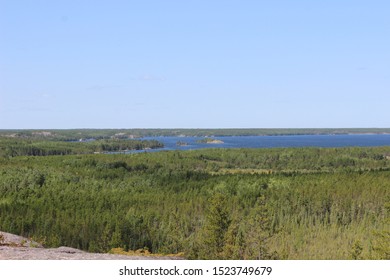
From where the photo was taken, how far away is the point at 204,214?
85000 millimetres

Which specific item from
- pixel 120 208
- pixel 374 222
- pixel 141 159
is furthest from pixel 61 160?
pixel 374 222

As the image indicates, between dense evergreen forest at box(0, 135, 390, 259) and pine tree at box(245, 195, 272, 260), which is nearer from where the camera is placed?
pine tree at box(245, 195, 272, 260)

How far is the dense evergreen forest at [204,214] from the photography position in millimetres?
50853

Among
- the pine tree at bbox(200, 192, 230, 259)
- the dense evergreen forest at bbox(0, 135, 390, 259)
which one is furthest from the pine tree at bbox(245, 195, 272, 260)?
the pine tree at bbox(200, 192, 230, 259)

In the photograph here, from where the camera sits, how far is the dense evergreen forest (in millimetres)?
50853

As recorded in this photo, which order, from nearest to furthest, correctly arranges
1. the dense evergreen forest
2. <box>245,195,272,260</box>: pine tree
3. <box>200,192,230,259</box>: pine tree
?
<box>245,195,272,260</box>: pine tree → <box>200,192,230,259</box>: pine tree → the dense evergreen forest

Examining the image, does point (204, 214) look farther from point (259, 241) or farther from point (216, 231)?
point (259, 241)

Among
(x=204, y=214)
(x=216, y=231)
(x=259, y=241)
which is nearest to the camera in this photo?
(x=259, y=241)

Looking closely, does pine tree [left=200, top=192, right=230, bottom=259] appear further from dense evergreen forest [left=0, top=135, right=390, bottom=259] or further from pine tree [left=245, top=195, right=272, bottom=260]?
pine tree [left=245, top=195, right=272, bottom=260]

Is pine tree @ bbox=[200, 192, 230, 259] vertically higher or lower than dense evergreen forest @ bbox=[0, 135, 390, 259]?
higher

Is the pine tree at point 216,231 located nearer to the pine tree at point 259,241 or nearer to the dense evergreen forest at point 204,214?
the dense evergreen forest at point 204,214

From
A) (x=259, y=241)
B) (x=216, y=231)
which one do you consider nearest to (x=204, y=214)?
(x=216, y=231)
